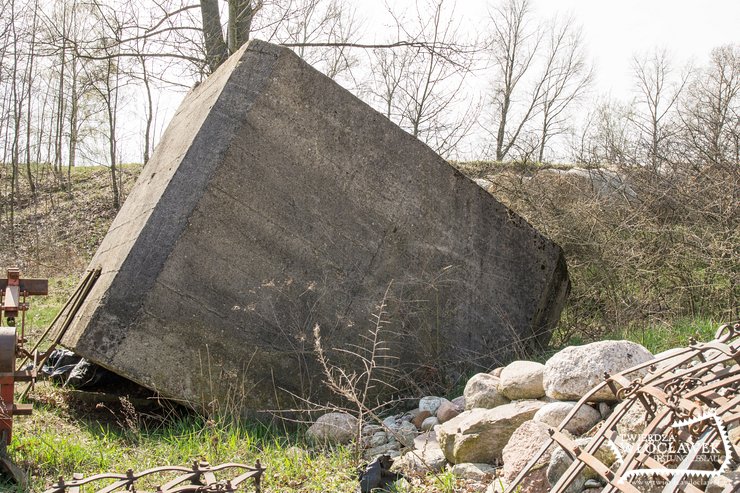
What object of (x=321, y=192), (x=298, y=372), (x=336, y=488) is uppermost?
(x=321, y=192)

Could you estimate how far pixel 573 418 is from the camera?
3.16 m

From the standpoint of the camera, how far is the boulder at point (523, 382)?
11.9ft

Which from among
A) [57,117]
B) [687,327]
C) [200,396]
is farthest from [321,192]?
[57,117]

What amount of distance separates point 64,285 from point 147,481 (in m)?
7.41

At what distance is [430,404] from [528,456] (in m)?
1.54

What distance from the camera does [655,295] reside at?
20.3 feet

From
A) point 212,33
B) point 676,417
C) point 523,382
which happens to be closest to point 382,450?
point 523,382

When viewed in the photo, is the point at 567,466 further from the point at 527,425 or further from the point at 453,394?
the point at 453,394

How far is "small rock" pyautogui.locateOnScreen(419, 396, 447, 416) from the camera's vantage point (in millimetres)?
4281

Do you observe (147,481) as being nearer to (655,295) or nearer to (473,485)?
(473,485)

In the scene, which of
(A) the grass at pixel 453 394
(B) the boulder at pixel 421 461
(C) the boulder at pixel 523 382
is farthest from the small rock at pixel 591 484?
(C) the boulder at pixel 523 382

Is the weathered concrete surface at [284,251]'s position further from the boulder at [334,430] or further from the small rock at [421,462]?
the small rock at [421,462]

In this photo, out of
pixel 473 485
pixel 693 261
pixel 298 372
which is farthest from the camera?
pixel 693 261

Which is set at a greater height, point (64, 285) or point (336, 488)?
point (64, 285)
